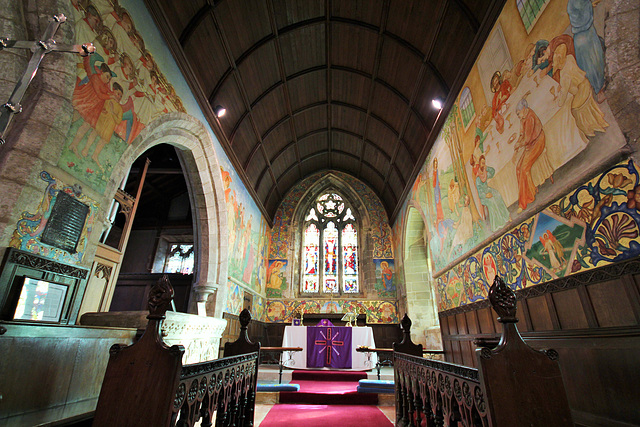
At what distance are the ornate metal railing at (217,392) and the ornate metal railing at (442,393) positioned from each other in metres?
1.44

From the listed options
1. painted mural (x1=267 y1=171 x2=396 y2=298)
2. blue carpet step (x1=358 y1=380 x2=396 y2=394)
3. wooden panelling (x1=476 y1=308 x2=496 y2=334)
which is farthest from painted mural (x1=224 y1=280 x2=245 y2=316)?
wooden panelling (x1=476 y1=308 x2=496 y2=334)

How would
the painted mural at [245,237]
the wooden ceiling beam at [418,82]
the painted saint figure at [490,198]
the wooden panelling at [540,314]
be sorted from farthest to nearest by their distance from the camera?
the painted mural at [245,237]
the wooden ceiling beam at [418,82]
the painted saint figure at [490,198]
the wooden panelling at [540,314]

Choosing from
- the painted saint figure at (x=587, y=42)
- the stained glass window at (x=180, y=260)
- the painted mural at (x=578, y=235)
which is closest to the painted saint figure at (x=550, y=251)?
the painted mural at (x=578, y=235)

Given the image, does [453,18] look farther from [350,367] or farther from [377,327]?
[377,327]

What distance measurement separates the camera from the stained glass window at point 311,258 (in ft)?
36.5

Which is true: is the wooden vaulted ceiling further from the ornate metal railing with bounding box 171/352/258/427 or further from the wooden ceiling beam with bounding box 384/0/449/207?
the ornate metal railing with bounding box 171/352/258/427

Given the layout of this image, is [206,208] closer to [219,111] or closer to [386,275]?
[219,111]

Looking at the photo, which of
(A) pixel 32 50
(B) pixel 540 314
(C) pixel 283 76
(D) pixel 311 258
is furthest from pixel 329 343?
(A) pixel 32 50

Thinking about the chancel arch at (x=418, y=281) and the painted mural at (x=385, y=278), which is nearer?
the chancel arch at (x=418, y=281)

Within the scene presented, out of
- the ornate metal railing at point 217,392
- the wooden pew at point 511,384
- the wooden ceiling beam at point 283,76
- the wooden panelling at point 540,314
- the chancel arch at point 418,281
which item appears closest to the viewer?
the wooden pew at point 511,384

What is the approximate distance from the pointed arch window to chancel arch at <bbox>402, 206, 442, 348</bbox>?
2.38 m

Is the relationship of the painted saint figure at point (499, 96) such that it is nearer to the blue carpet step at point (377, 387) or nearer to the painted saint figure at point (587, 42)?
the painted saint figure at point (587, 42)

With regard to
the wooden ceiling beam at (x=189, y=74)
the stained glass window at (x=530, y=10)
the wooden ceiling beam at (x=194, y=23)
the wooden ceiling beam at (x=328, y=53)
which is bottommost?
the stained glass window at (x=530, y=10)

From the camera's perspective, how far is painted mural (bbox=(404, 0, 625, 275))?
2.70 meters
